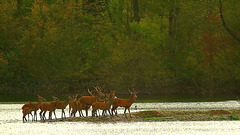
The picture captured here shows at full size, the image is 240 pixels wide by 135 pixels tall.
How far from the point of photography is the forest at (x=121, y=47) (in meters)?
60.0

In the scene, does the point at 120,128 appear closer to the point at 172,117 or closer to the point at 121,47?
the point at 172,117

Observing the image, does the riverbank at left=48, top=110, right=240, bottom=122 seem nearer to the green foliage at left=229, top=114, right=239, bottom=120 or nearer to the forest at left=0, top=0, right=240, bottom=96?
the green foliage at left=229, top=114, right=239, bottom=120

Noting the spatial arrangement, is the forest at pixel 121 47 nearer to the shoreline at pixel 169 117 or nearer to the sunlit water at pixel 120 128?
the shoreline at pixel 169 117

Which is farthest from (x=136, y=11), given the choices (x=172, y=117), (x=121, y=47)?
(x=172, y=117)

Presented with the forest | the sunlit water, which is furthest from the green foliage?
the forest

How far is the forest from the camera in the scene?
2363 inches

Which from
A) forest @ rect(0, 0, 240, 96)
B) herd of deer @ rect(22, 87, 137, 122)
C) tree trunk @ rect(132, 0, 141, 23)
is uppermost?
herd of deer @ rect(22, 87, 137, 122)

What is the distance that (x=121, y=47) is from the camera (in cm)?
6162

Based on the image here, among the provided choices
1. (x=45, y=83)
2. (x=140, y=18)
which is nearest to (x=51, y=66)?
(x=45, y=83)

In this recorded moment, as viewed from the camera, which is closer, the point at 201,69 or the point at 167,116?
the point at 167,116

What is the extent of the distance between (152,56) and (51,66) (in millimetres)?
10906

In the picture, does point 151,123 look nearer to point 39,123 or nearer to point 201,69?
point 39,123

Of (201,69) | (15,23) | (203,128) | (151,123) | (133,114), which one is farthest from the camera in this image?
(15,23)

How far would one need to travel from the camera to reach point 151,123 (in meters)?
28.3
